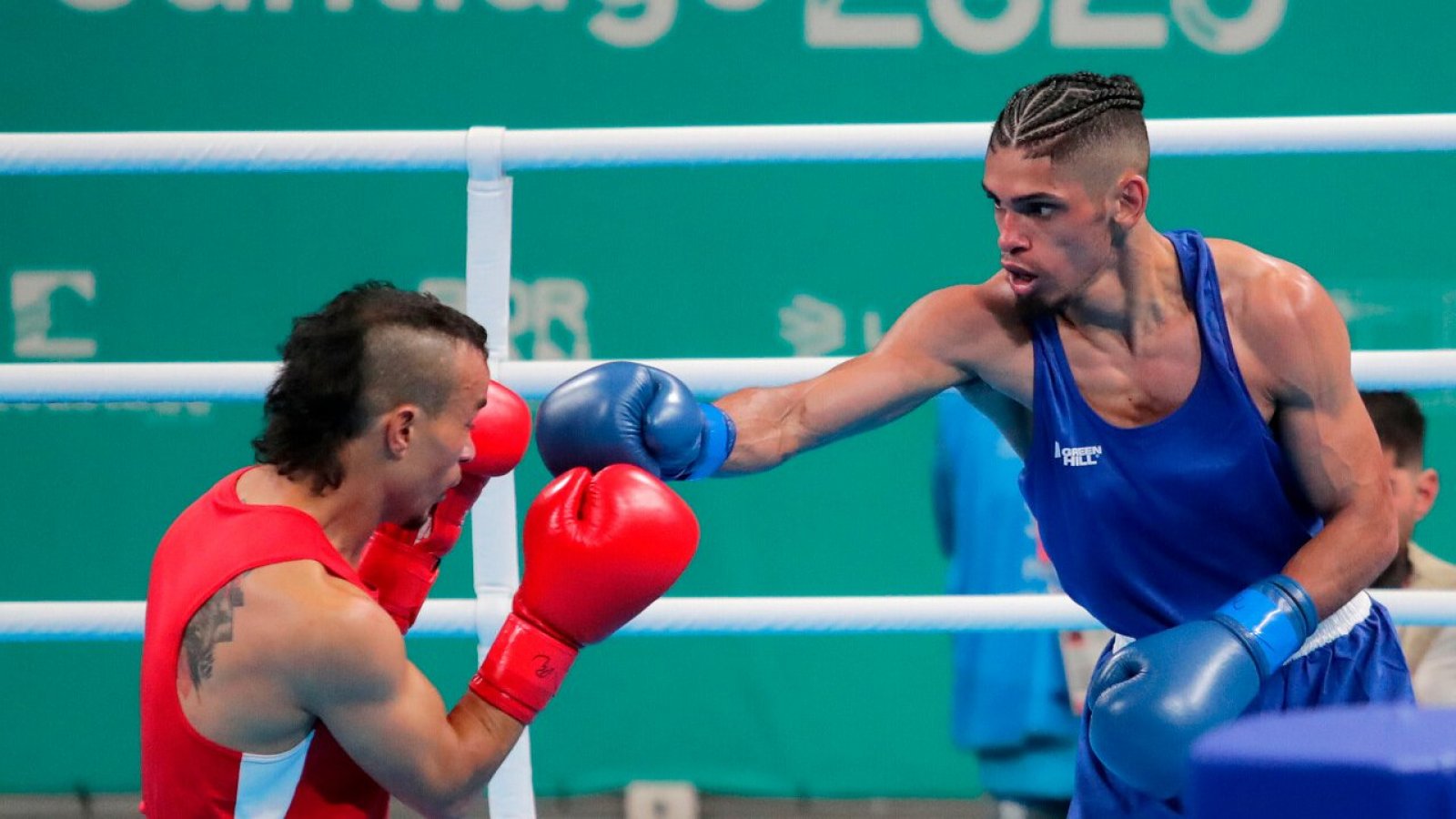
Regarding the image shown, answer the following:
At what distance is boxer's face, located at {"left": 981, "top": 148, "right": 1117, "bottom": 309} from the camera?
75.6 inches

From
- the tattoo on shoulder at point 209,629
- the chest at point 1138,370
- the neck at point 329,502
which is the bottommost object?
the tattoo on shoulder at point 209,629

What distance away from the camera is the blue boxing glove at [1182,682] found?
1.69m

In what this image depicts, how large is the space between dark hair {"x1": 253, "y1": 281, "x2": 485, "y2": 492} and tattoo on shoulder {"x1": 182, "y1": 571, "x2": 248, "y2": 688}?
156 millimetres

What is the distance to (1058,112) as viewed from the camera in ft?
6.29

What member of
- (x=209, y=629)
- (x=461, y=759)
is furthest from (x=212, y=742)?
(x=461, y=759)

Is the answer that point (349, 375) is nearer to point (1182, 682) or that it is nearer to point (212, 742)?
point (212, 742)

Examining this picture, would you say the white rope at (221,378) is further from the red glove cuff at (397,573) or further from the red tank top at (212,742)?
the red tank top at (212,742)

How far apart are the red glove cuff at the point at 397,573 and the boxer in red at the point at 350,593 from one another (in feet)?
0.42

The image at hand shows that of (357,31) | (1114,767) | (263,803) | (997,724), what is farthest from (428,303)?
(357,31)

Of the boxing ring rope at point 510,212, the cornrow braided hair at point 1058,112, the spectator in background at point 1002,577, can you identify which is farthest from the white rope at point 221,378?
the spectator in background at point 1002,577

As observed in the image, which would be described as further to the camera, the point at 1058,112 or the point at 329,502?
the point at 1058,112

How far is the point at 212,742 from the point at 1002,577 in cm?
199

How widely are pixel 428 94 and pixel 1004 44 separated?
4.06 ft

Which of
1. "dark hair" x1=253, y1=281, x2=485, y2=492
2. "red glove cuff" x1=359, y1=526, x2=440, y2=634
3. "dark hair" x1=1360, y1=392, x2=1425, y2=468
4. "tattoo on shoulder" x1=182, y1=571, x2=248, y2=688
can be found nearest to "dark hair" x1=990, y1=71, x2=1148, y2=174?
"dark hair" x1=253, y1=281, x2=485, y2=492
